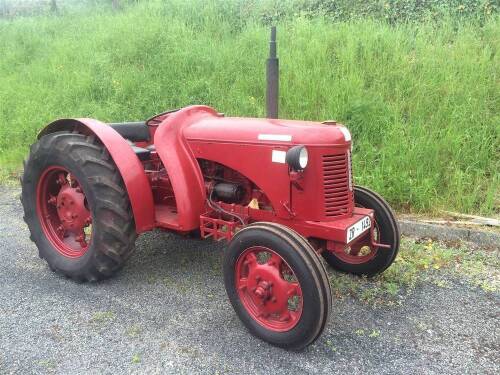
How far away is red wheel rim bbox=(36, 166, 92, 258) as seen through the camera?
3.36m

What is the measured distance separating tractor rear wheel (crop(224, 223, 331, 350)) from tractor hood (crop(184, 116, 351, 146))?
56 cm

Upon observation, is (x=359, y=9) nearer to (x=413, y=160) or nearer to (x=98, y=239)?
(x=413, y=160)

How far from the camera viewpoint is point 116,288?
327 cm

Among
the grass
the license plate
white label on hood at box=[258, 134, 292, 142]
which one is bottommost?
the grass

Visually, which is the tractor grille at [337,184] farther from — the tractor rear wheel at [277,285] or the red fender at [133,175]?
the red fender at [133,175]

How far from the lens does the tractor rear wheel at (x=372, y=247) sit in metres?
3.16

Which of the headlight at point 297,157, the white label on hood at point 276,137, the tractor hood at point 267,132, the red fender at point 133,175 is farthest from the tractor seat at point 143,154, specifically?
the headlight at point 297,157

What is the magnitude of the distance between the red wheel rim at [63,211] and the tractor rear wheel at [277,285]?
127cm

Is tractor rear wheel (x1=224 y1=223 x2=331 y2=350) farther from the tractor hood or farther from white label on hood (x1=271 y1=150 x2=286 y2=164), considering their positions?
the tractor hood

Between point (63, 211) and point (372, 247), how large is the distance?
2.32m

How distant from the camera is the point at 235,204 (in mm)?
3061

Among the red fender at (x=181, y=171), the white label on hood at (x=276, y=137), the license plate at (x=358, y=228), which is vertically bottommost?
the license plate at (x=358, y=228)

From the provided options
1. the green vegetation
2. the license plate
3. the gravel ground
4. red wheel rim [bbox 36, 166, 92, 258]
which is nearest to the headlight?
the license plate

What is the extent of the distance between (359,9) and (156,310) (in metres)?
6.38
